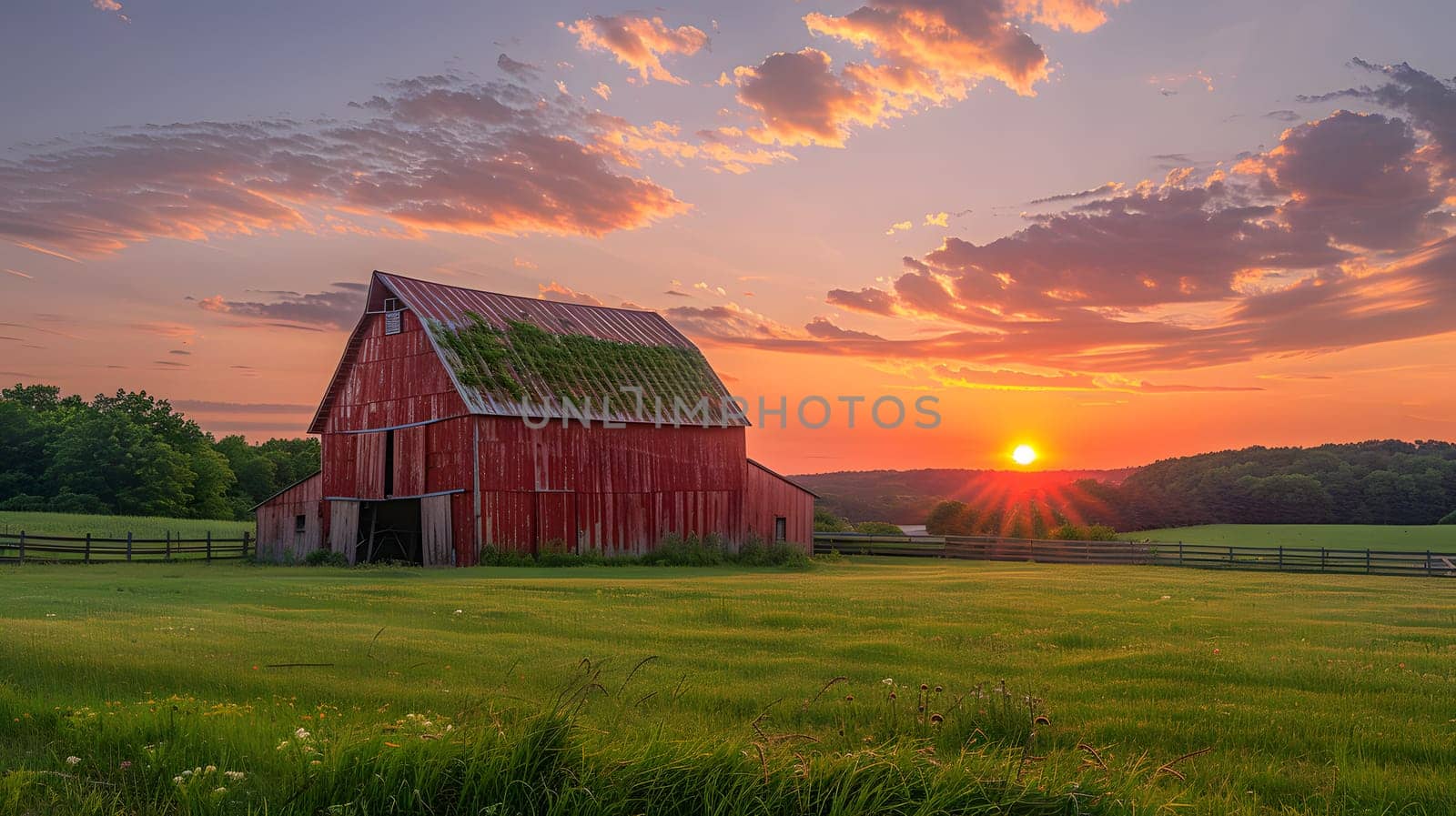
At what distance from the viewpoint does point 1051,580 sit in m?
35.3

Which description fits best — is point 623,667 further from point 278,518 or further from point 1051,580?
point 278,518

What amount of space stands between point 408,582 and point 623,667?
17596 mm

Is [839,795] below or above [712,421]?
below

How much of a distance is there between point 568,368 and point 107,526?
40480 mm

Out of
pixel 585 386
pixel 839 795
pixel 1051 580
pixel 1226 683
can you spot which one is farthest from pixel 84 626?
pixel 585 386

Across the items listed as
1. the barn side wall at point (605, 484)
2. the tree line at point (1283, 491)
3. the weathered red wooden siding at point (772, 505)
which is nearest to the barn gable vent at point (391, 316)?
the barn side wall at point (605, 484)

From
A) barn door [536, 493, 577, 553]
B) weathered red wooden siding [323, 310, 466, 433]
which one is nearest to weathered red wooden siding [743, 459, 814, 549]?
barn door [536, 493, 577, 553]

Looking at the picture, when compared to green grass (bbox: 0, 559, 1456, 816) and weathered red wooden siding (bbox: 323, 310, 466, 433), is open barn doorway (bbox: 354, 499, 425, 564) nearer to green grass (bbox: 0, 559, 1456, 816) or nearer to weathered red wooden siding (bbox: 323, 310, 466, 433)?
weathered red wooden siding (bbox: 323, 310, 466, 433)

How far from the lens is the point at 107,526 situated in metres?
69.1

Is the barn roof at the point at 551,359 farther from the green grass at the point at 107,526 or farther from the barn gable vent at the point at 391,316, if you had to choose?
the green grass at the point at 107,526

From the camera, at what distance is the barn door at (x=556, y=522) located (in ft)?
143

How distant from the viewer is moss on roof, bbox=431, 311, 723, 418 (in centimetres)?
4412

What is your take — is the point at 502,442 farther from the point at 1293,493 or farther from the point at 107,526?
the point at 1293,493

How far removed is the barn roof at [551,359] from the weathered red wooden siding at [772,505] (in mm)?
3066
